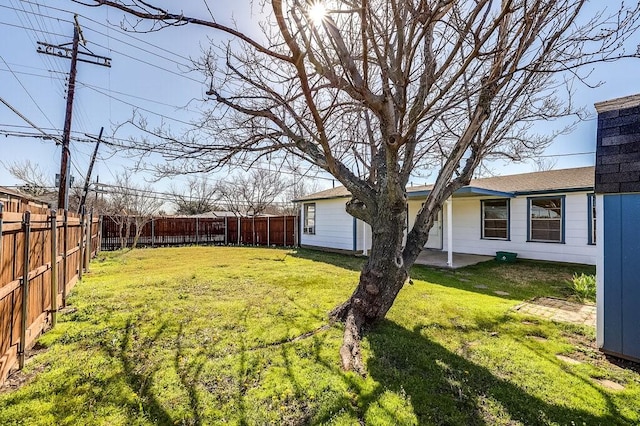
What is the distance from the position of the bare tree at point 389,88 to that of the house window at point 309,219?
9700 mm

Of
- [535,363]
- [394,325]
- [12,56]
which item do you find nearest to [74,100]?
[12,56]

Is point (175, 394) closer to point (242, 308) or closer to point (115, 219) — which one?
point (242, 308)

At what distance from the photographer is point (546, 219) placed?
32.6ft

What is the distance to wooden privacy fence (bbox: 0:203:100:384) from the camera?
258 centimetres

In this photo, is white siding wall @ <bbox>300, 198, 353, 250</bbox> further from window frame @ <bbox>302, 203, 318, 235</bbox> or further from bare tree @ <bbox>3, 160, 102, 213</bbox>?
bare tree @ <bbox>3, 160, 102, 213</bbox>

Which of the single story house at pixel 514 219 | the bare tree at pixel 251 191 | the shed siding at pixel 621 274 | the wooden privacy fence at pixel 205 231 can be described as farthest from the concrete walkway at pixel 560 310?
the bare tree at pixel 251 191

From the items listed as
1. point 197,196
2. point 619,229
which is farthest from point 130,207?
point 619,229

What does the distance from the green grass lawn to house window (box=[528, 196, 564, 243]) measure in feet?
19.6

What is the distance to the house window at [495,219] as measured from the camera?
1081 cm

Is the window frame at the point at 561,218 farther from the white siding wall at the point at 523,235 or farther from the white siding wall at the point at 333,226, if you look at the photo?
the white siding wall at the point at 333,226

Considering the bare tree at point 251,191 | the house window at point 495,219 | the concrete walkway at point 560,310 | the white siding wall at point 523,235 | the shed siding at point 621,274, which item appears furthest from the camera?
the bare tree at point 251,191

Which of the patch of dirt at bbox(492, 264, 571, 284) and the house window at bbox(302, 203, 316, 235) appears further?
the house window at bbox(302, 203, 316, 235)

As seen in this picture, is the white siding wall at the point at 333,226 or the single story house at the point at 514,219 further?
the white siding wall at the point at 333,226

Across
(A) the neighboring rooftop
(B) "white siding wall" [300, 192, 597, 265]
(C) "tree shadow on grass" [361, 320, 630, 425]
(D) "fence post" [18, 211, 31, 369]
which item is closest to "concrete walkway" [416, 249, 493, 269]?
(B) "white siding wall" [300, 192, 597, 265]
